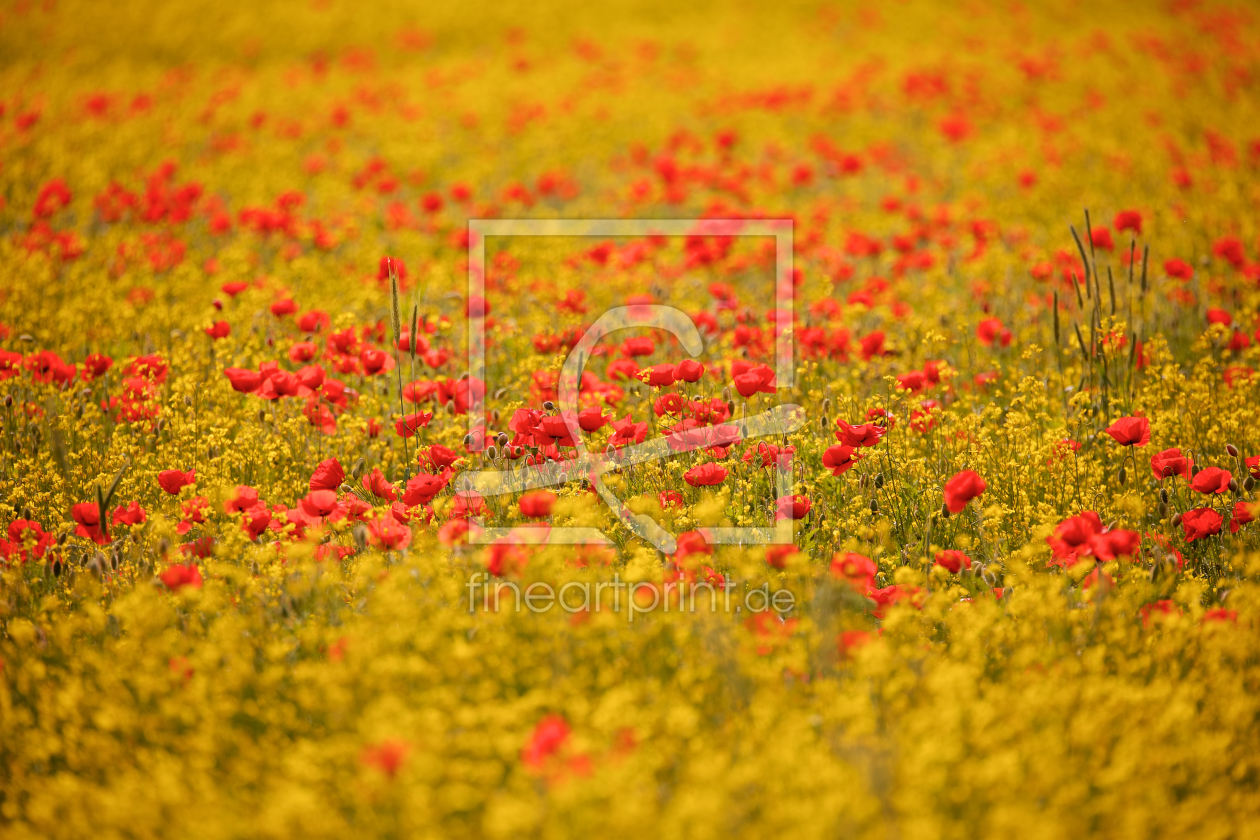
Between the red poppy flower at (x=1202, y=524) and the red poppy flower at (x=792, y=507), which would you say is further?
the red poppy flower at (x=792, y=507)

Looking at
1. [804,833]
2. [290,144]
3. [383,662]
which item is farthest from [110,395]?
[290,144]

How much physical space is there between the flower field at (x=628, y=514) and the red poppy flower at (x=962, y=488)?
11mm

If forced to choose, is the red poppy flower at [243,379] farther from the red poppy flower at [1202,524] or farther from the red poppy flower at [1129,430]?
the red poppy flower at [1202,524]

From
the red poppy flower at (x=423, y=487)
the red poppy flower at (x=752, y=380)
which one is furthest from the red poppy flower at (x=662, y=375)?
the red poppy flower at (x=423, y=487)

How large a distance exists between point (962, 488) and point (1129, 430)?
0.84 m

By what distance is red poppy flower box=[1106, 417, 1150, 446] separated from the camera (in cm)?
298

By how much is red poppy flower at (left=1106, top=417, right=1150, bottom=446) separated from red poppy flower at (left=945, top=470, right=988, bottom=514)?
2.38ft

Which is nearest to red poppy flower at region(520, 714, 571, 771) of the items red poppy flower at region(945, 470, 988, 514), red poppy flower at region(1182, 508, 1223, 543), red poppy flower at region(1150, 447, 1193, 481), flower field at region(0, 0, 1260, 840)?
flower field at region(0, 0, 1260, 840)

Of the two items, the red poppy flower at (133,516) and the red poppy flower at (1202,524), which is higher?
the red poppy flower at (133,516)

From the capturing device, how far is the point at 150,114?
9.80m

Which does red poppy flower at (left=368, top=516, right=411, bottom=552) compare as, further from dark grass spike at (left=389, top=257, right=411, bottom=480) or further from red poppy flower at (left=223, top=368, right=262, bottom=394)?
red poppy flower at (left=223, top=368, right=262, bottom=394)

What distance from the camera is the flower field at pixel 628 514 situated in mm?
1979

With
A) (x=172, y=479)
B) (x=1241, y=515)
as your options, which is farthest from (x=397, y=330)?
(x=1241, y=515)

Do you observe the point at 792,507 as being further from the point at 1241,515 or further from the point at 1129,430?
the point at 1241,515
